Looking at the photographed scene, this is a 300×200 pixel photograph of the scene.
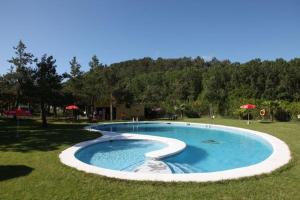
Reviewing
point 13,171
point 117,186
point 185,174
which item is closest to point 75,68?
point 13,171

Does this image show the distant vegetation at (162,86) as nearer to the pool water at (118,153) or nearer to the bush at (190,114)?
the bush at (190,114)

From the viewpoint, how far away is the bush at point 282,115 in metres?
26.6

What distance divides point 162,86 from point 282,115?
3953 cm

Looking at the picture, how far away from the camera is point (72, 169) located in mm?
8125

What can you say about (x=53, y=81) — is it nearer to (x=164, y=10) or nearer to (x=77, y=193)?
(x=164, y=10)

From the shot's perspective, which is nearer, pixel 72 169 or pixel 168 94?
pixel 72 169

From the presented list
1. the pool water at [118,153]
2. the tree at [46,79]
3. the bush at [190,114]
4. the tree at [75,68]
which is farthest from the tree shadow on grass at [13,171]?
the tree at [75,68]

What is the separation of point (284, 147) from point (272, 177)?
5212 millimetres

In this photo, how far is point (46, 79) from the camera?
21.6m

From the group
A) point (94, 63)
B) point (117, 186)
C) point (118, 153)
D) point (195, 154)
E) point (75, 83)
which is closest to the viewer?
point (117, 186)

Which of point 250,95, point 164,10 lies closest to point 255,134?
point 164,10

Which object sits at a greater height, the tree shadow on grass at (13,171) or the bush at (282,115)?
the bush at (282,115)

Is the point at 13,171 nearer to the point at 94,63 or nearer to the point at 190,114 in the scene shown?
the point at 94,63

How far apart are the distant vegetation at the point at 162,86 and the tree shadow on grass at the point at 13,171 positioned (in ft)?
44.3
